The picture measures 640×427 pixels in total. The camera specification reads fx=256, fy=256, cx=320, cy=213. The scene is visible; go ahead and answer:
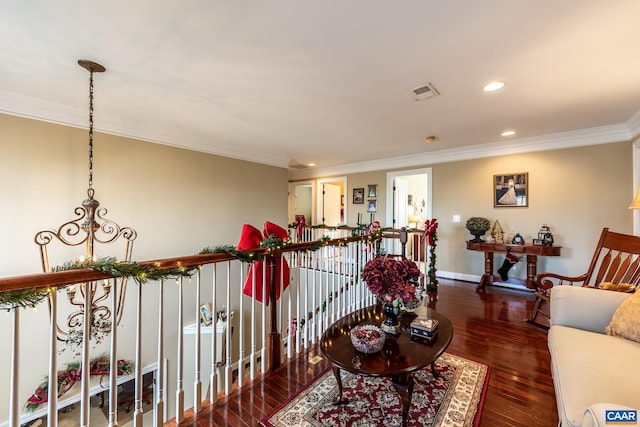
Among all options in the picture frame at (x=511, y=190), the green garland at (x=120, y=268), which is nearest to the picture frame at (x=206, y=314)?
the green garland at (x=120, y=268)

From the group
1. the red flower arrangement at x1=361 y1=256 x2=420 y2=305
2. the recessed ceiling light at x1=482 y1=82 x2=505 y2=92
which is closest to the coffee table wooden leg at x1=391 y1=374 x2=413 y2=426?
the red flower arrangement at x1=361 y1=256 x2=420 y2=305

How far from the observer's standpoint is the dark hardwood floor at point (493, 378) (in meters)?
1.63

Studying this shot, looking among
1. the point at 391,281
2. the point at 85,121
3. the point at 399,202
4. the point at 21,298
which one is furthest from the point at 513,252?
the point at 85,121

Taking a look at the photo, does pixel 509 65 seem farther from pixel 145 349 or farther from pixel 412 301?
pixel 145 349

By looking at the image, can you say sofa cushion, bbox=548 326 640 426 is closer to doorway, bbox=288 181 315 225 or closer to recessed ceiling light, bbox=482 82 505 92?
recessed ceiling light, bbox=482 82 505 92

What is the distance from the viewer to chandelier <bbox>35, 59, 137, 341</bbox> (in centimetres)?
218

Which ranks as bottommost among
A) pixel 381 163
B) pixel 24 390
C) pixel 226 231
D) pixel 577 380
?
pixel 24 390

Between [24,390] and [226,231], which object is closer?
[24,390]

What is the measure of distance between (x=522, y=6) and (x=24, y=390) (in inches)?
217

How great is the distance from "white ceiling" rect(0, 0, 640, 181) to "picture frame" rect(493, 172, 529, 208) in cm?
85

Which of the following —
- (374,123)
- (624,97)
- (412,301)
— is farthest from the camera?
(374,123)

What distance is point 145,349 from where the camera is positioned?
3510mm

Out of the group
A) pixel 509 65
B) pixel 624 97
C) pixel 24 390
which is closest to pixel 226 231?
pixel 24 390

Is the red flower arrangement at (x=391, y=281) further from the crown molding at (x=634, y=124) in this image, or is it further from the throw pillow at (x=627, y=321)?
the crown molding at (x=634, y=124)
